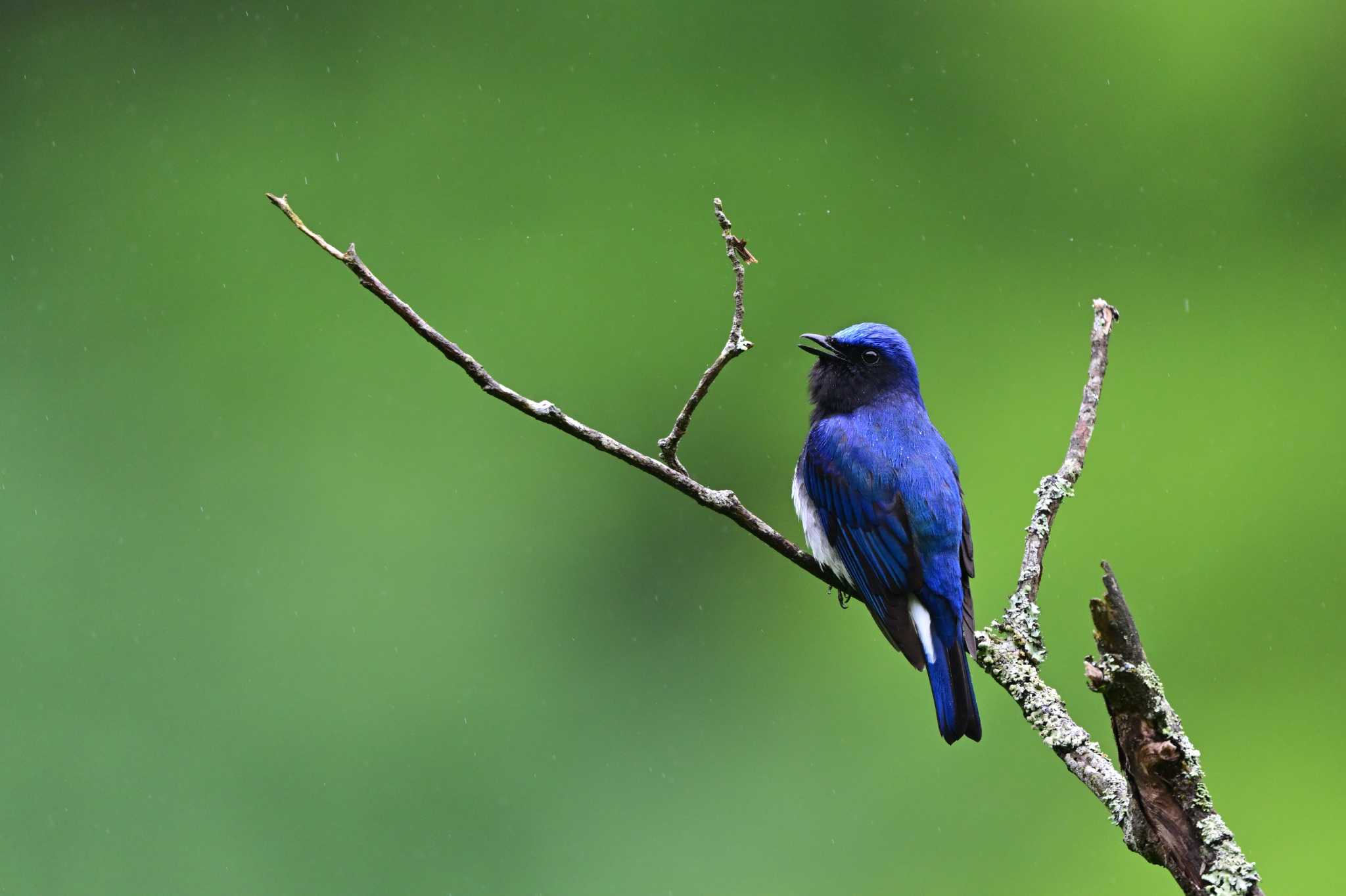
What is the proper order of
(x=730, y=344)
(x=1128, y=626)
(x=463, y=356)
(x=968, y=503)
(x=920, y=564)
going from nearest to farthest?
(x=1128, y=626) < (x=463, y=356) < (x=730, y=344) < (x=920, y=564) < (x=968, y=503)

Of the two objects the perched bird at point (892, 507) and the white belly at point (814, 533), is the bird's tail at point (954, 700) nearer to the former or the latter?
the perched bird at point (892, 507)

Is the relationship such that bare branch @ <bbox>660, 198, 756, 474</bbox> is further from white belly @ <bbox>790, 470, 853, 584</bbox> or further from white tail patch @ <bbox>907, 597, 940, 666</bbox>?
white belly @ <bbox>790, 470, 853, 584</bbox>

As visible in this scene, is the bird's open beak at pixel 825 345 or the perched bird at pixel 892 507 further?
the bird's open beak at pixel 825 345

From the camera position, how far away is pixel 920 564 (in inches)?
137

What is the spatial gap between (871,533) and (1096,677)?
1.85 meters

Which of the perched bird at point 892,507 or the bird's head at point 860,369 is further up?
the bird's head at point 860,369

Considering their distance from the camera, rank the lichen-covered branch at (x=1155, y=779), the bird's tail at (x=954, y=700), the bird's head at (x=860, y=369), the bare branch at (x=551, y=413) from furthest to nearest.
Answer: the bird's head at (x=860, y=369), the bird's tail at (x=954, y=700), the bare branch at (x=551, y=413), the lichen-covered branch at (x=1155, y=779)

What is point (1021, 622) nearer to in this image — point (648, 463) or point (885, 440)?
point (648, 463)

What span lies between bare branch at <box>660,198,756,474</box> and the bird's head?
1.48 meters

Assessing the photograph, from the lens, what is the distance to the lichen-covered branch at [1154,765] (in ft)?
5.66

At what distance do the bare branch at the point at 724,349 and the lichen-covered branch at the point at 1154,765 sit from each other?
3.05 feet

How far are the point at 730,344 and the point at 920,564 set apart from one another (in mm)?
1209

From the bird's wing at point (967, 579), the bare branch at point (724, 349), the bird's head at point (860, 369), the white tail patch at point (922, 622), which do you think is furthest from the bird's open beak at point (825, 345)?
the bare branch at point (724, 349)

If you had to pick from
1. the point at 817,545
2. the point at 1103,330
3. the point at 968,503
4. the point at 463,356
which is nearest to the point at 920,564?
the point at 817,545
